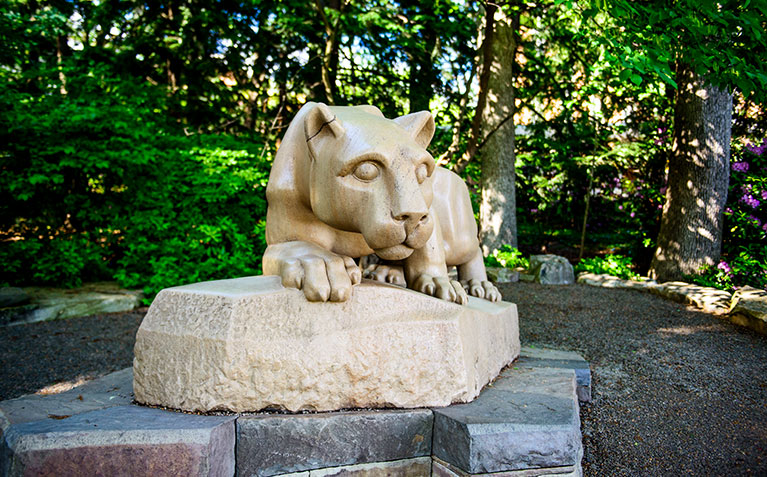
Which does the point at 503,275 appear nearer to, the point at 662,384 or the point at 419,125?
the point at 662,384

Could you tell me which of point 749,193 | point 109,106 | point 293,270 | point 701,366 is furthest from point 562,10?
point 293,270

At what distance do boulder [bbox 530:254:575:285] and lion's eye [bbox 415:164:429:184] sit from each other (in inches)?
234

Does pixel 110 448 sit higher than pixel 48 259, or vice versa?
pixel 48 259

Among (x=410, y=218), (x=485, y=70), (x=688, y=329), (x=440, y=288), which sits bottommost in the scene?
(x=688, y=329)

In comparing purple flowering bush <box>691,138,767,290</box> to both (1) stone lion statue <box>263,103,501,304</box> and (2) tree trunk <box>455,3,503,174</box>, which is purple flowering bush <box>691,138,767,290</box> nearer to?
(2) tree trunk <box>455,3,503,174</box>

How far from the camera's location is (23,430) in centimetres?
188

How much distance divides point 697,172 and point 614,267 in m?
1.94

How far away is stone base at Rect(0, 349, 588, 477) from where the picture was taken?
1865 millimetres

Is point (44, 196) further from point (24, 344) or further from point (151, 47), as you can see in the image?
point (151, 47)

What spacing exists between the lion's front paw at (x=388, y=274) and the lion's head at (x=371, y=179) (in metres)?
0.69

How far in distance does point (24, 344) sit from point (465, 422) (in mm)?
4476

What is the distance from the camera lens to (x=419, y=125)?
2502 millimetres

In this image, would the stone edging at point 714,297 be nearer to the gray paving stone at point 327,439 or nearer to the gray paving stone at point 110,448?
the gray paving stone at point 327,439

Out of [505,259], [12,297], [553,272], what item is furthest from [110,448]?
[505,259]
